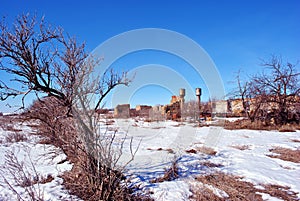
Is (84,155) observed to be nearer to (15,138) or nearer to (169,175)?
(169,175)

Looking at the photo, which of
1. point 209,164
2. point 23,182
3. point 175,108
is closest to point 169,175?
point 209,164

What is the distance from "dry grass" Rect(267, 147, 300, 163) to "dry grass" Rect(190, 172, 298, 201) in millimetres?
2163

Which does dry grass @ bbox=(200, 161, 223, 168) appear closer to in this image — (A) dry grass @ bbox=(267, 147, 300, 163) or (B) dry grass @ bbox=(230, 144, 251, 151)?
(A) dry grass @ bbox=(267, 147, 300, 163)

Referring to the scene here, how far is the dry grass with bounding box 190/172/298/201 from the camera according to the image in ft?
9.88

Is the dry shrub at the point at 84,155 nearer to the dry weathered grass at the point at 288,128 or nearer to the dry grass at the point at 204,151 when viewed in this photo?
the dry grass at the point at 204,151

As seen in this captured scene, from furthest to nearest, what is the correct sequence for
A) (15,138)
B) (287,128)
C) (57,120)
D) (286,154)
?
(287,128)
(15,138)
(286,154)
(57,120)

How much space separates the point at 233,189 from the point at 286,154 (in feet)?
11.5

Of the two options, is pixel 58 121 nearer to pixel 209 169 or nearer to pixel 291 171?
pixel 209 169

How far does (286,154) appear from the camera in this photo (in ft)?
18.1

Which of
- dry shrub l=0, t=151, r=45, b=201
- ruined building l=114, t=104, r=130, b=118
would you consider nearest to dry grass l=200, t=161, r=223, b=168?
dry shrub l=0, t=151, r=45, b=201

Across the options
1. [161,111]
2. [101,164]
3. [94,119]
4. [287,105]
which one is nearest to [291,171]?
[101,164]

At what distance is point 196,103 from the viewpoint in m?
17.7

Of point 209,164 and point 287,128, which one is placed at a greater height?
point 287,128

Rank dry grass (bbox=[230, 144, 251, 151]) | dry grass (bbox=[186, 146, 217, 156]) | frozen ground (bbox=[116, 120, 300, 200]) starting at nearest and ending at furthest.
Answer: frozen ground (bbox=[116, 120, 300, 200]) → dry grass (bbox=[186, 146, 217, 156]) → dry grass (bbox=[230, 144, 251, 151])
